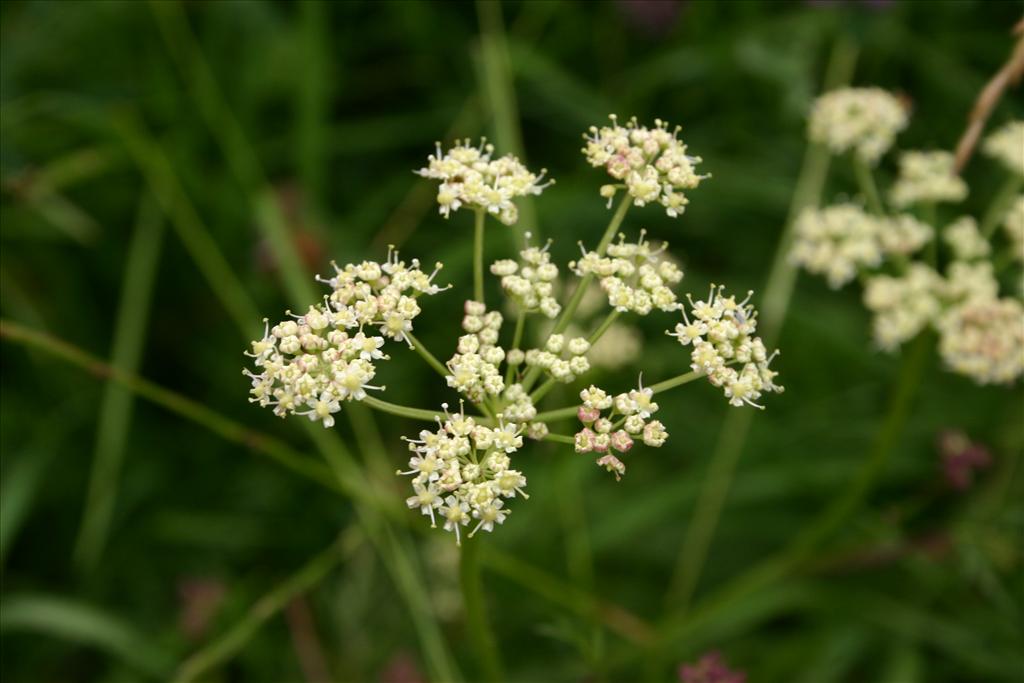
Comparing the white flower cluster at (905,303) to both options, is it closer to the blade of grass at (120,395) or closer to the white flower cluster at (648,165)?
the white flower cluster at (648,165)

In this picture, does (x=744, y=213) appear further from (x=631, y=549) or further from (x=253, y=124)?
(x=253, y=124)

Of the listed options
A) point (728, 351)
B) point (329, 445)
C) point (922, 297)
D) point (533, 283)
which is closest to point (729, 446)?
point (922, 297)

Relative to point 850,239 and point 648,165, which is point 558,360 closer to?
point 648,165

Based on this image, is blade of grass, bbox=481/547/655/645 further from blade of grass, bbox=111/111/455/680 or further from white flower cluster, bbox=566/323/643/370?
white flower cluster, bbox=566/323/643/370

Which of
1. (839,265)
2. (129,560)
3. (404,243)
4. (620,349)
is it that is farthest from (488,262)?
(129,560)

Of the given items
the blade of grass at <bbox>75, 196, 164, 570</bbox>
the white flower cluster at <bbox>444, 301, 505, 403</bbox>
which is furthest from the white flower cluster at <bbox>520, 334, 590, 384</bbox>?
the blade of grass at <bbox>75, 196, 164, 570</bbox>

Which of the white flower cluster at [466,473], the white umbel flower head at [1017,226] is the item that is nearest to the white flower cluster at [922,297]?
the white umbel flower head at [1017,226]
